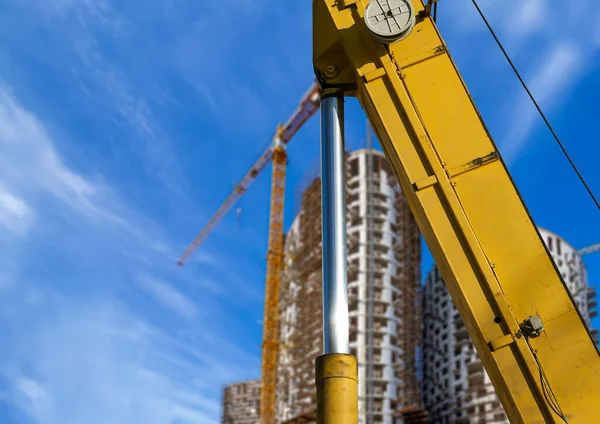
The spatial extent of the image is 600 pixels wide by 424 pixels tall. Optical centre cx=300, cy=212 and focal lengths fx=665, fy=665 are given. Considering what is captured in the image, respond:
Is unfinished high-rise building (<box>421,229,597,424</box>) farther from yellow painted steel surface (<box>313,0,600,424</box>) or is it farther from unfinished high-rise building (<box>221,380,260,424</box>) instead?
yellow painted steel surface (<box>313,0,600,424</box>)

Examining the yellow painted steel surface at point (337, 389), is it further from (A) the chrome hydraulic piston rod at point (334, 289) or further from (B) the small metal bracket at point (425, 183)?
(B) the small metal bracket at point (425, 183)

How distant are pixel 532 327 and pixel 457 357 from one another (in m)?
56.9

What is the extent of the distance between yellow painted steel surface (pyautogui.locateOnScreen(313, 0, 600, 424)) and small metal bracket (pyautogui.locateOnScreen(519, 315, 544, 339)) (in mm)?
38

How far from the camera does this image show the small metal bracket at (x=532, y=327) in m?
4.99

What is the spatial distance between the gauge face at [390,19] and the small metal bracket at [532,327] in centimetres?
265

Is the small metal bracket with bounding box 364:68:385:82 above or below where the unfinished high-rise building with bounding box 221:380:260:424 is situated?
below

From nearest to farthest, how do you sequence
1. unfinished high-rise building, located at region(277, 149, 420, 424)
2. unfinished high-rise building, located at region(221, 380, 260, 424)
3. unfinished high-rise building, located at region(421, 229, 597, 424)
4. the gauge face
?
the gauge face
unfinished high-rise building, located at region(277, 149, 420, 424)
unfinished high-rise building, located at region(421, 229, 597, 424)
unfinished high-rise building, located at region(221, 380, 260, 424)

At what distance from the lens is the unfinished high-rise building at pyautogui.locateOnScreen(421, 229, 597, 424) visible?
180 ft

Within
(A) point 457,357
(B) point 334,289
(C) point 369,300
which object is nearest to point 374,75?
(B) point 334,289

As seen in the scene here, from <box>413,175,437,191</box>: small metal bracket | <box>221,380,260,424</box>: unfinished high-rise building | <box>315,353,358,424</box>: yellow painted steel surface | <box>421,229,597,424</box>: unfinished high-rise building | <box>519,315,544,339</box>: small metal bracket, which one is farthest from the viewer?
<box>221,380,260,424</box>: unfinished high-rise building

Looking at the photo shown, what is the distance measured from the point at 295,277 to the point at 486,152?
58.3 metres

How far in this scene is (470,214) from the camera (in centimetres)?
546

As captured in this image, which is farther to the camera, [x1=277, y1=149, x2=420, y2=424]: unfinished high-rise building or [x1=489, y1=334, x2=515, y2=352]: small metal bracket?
[x1=277, y1=149, x2=420, y2=424]: unfinished high-rise building

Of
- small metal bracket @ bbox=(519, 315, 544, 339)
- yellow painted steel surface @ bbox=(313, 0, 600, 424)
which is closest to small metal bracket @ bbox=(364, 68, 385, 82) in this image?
yellow painted steel surface @ bbox=(313, 0, 600, 424)
